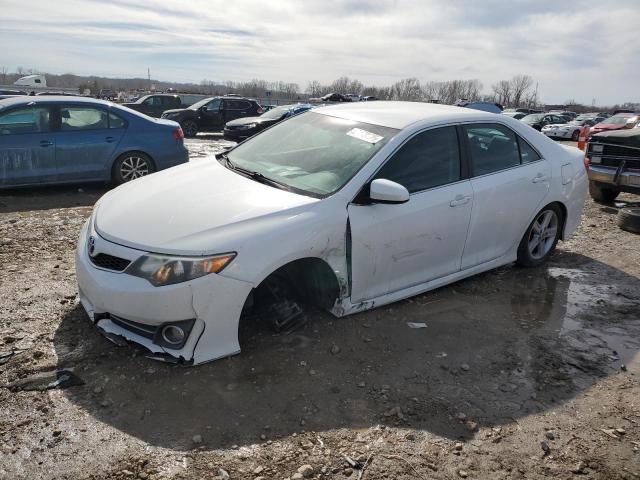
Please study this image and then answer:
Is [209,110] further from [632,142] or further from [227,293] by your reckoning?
[227,293]

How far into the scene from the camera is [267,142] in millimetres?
4566

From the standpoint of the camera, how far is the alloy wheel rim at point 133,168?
8.04 meters

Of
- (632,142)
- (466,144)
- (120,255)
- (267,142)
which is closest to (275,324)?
(120,255)

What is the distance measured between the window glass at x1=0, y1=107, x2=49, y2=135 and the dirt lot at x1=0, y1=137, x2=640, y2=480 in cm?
378

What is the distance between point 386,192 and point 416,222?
0.50m

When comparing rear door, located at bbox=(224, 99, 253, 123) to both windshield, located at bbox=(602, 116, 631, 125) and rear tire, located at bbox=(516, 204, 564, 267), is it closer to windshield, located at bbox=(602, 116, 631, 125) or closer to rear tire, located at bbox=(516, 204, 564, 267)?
windshield, located at bbox=(602, 116, 631, 125)

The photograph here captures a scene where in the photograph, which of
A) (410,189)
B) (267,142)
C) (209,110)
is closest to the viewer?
(410,189)

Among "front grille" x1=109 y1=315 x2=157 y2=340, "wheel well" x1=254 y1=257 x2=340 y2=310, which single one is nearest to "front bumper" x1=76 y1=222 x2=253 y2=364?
"front grille" x1=109 y1=315 x2=157 y2=340

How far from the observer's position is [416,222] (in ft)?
12.6

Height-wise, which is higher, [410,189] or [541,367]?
[410,189]

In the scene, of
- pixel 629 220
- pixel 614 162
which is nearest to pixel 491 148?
pixel 629 220

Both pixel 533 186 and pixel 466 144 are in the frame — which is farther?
pixel 533 186

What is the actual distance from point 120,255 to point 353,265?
4.97 feet

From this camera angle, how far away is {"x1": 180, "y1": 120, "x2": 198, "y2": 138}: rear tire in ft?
69.2
